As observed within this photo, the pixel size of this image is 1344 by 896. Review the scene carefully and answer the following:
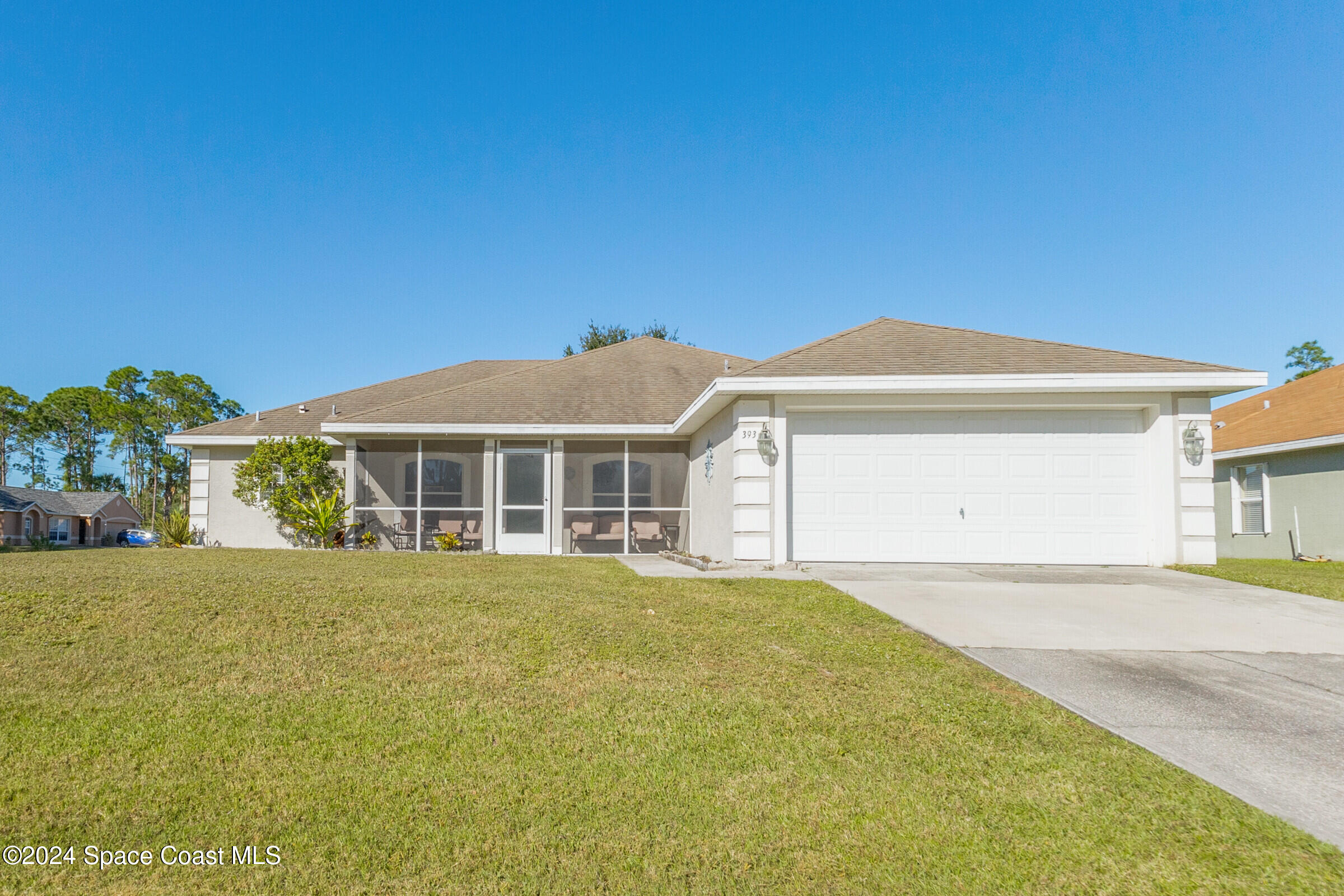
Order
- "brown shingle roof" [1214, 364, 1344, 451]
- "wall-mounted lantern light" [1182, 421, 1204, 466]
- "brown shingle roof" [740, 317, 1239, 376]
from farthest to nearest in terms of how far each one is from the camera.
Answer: "brown shingle roof" [1214, 364, 1344, 451] → "brown shingle roof" [740, 317, 1239, 376] → "wall-mounted lantern light" [1182, 421, 1204, 466]

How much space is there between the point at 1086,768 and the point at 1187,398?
30.9ft

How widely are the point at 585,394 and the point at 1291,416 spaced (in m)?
16.1

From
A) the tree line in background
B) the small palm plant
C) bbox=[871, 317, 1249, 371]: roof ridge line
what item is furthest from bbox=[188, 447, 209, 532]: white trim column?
the tree line in background

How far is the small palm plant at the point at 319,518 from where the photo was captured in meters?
14.6

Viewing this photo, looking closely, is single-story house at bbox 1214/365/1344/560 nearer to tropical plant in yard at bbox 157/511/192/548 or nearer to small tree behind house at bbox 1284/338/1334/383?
tropical plant in yard at bbox 157/511/192/548

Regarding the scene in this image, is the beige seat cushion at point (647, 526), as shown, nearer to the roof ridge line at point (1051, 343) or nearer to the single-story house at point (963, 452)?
the single-story house at point (963, 452)

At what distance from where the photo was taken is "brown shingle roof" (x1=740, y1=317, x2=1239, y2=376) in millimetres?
10461

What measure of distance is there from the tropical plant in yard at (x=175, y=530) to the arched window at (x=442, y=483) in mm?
5467

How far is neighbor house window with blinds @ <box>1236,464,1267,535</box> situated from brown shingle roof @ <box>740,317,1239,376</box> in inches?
338

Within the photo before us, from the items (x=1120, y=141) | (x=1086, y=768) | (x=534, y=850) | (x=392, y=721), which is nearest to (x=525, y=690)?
(x=392, y=721)

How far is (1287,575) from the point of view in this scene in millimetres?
10039

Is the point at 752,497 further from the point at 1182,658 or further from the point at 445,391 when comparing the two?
the point at 445,391

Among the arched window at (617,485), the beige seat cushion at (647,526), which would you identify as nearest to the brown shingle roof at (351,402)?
the arched window at (617,485)

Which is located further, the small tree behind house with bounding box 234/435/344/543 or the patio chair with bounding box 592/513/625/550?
the small tree behind house with bounding box 234/435/344/543
